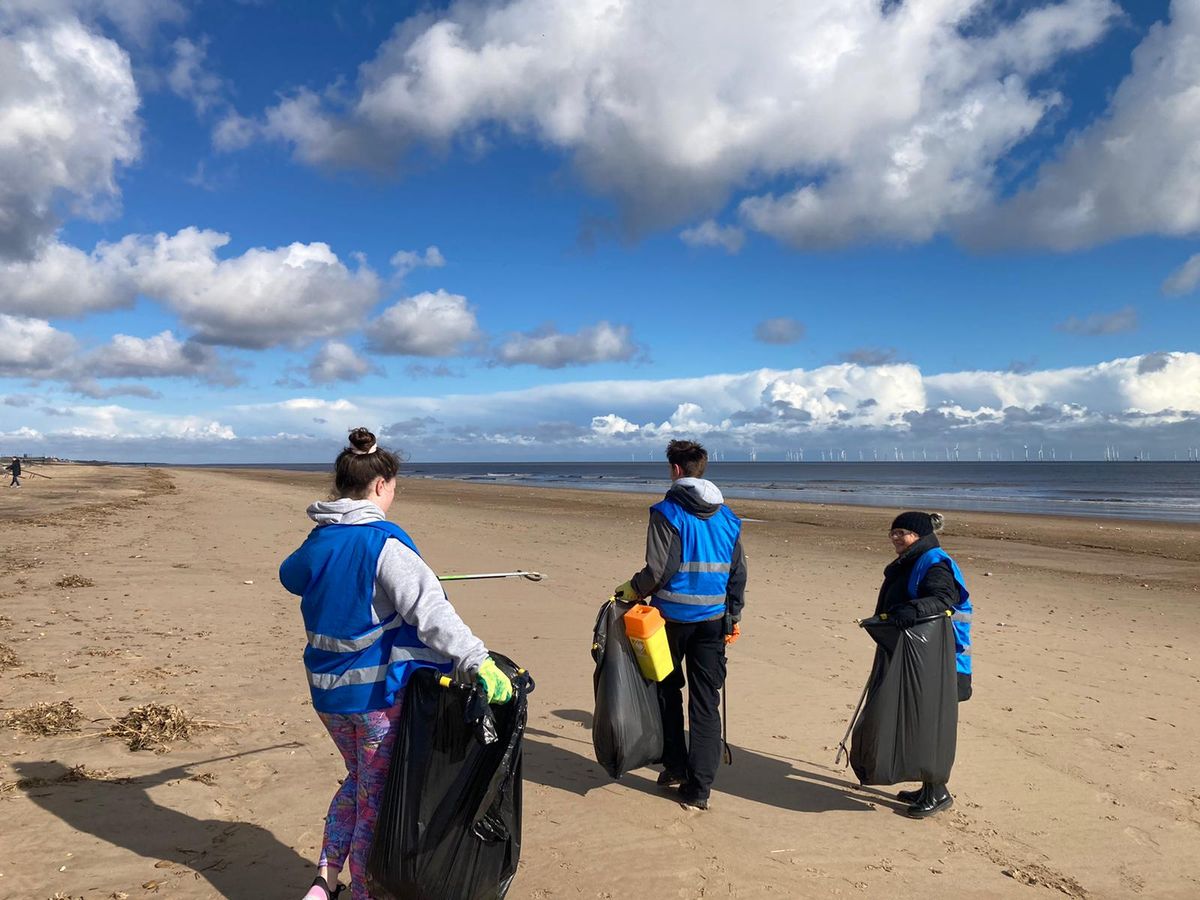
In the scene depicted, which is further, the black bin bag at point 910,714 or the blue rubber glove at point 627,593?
the blue rubber glove at point 627,593

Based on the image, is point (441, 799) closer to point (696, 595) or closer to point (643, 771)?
point (696, 595)

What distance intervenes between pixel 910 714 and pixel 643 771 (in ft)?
5.56

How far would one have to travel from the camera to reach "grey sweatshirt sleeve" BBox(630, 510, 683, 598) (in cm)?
429

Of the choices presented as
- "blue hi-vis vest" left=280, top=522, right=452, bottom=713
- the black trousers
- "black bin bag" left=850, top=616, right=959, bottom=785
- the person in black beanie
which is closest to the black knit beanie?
the person in black beanie

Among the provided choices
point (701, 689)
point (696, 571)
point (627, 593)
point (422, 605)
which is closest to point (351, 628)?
point (422, 605)

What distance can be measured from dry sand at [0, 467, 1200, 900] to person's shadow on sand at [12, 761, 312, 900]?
0.01 metres

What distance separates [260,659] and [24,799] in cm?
304

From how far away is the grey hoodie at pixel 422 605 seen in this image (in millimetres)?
2713

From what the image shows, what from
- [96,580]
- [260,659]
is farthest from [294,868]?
[96,580]

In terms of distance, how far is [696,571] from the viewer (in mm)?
4293

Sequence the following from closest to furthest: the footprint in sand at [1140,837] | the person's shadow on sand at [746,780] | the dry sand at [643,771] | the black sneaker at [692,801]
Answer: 1. the dry sand at [643,771]
2. the footprint in sand at [1140,837]
3. the black sneaker at [692,801]
4. the person's shadow on sand at [746,780]

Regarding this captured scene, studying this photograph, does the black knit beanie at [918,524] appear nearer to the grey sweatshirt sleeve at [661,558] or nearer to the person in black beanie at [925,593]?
the person in black beanie at [925,593]

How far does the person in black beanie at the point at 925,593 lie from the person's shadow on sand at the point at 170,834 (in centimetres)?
325

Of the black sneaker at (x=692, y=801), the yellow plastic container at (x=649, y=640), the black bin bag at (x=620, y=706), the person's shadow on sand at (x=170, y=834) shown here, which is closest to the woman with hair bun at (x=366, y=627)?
the person's shadow on sand at (x=170, y=834)
